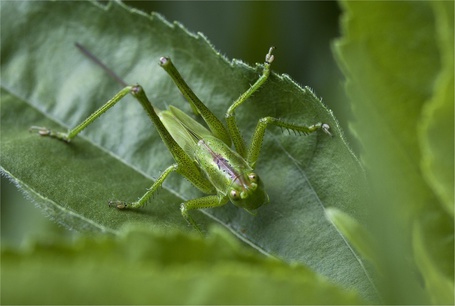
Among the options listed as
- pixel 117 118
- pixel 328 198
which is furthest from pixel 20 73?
pixel 328 198

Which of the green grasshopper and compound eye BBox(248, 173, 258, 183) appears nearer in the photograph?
the green grasshopper

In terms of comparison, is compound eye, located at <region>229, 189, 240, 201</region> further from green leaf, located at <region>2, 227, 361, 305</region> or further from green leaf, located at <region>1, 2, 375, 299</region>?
green leaf, located at <region>2, 227, 361, 305</region>

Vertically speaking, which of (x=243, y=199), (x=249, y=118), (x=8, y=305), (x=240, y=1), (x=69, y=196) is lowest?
(x=8, y=305)

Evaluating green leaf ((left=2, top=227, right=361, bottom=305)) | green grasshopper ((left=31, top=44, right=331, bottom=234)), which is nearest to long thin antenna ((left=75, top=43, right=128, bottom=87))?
green grasshopper ((left=31, top=44, right=331, bottom=234))

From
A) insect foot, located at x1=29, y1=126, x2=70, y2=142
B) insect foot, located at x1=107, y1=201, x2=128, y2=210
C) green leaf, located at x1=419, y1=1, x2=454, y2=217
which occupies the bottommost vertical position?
green leaf, located at x1=419, y1=1, x2=454, y2=217

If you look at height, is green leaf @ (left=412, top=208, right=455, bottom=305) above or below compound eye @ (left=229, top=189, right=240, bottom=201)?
below

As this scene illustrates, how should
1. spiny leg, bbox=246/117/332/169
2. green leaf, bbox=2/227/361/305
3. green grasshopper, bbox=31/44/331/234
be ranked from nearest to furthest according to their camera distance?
green leaf, bbox=2/227/361/305 < spiny leg, bbox=246/117/332/169 < green grasshopper, bbox=31/44/331/234

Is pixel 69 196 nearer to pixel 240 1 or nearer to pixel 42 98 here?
pixel 42 98

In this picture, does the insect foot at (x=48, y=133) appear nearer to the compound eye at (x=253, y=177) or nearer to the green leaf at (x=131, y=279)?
the compound eye at (x=253, y=177)
